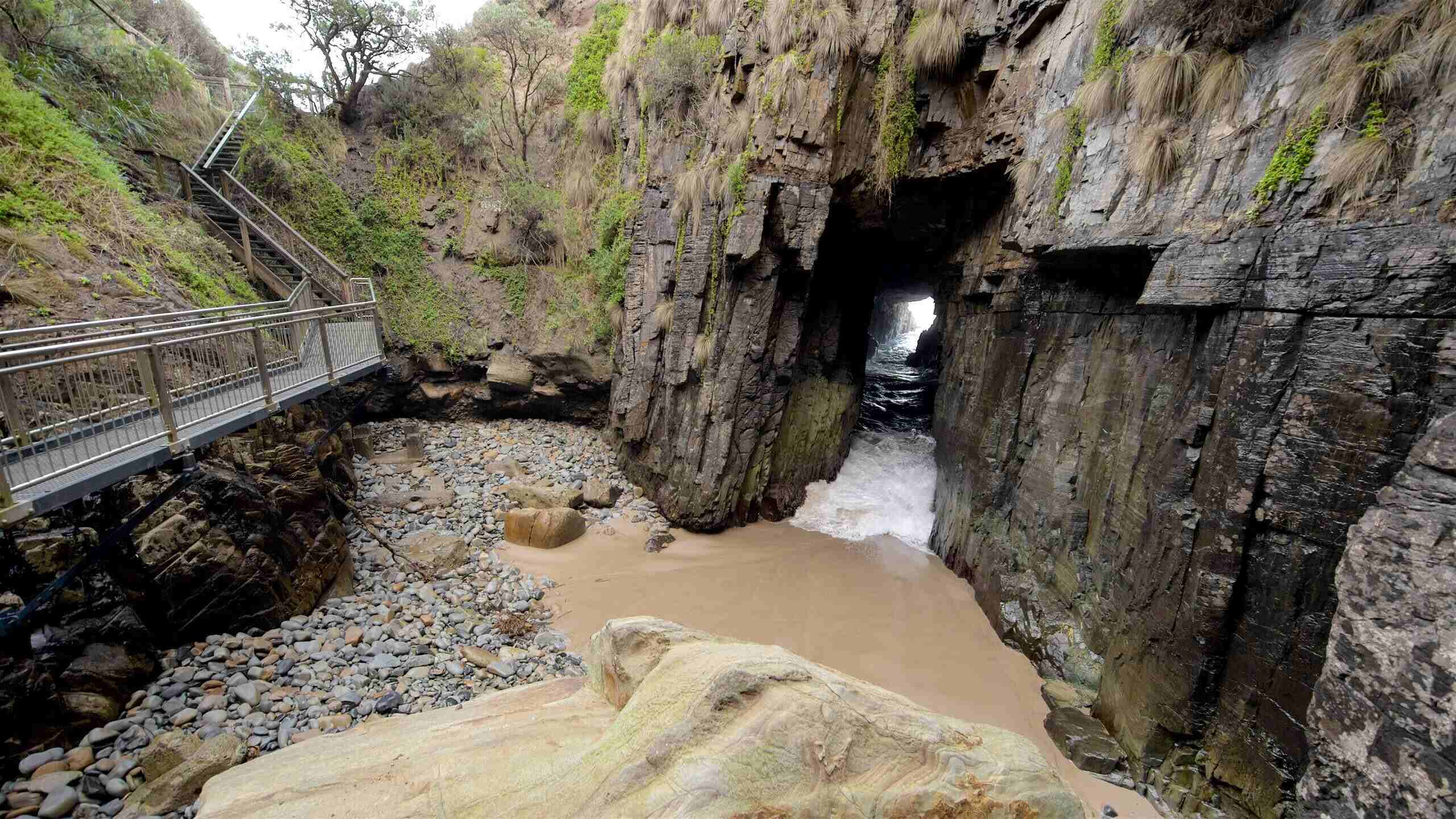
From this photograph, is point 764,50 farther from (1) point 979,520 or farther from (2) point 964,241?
(1) point 979,520

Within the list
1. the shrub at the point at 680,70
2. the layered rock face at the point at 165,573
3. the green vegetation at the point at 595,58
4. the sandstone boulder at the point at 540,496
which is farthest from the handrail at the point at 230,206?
the green vegetation at the point at 595,58

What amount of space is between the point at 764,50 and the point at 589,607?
8907 mm

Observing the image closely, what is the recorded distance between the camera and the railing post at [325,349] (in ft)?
21.1

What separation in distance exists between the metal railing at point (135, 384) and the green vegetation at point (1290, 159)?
865cm

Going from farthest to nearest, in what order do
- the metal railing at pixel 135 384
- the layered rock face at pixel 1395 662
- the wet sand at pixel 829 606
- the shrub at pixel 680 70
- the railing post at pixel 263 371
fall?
the shrub at pixel 680 70, the wet sand at pixel 829 606, the railing post at pixel 263 371, the metal railing at pixel 135 384, the layered rock face at pixel 1395 662

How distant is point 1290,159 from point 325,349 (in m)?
9.92

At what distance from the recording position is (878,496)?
33.6ft

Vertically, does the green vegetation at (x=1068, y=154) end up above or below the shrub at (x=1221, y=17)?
below

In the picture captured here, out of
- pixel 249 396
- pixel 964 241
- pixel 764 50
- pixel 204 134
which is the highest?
pixel 764 50

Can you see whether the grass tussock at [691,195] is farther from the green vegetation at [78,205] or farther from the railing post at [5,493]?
the railing post at [5,493]

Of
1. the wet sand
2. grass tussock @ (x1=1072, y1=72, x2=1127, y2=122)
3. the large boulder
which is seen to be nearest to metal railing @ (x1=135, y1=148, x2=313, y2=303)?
the wet sand

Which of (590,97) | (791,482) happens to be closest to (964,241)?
(791,482)

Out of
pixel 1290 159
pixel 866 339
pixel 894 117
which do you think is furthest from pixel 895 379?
pixel 1290 159

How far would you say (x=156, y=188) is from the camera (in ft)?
26.9
